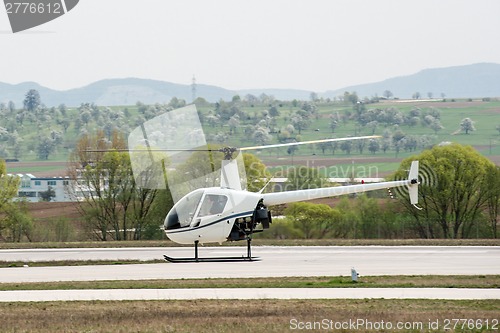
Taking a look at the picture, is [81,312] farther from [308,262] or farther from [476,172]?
[476,172]

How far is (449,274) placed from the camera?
1158 inches

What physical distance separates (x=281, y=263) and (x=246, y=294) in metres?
8.47

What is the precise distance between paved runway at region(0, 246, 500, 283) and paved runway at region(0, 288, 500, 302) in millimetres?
3553

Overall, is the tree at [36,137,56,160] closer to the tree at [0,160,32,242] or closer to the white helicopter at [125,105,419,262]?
the tree at [0,160,32,242]

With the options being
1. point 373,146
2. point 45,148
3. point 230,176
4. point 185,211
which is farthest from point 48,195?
point 185,211

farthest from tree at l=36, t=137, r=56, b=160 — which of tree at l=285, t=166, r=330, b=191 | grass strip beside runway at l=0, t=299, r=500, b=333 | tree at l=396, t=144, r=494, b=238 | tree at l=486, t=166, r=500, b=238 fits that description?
grass strip beside runway at l=0, t=299, r=500, b=333

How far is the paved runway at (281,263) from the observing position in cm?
3012

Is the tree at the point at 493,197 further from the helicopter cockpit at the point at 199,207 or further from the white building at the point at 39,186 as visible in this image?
the white building at the point at 39,186

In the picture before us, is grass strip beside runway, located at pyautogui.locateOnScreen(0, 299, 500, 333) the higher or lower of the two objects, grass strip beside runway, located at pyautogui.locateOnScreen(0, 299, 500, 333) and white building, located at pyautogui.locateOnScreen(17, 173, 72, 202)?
the higher

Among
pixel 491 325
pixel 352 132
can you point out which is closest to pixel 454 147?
pixel 491 325

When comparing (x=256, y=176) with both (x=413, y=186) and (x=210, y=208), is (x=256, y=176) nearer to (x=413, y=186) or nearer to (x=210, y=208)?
(x=413, y=186)

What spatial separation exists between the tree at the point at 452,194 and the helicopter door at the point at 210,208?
2815 centimetres

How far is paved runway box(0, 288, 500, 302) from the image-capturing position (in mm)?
24156

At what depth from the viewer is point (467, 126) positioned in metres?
159
